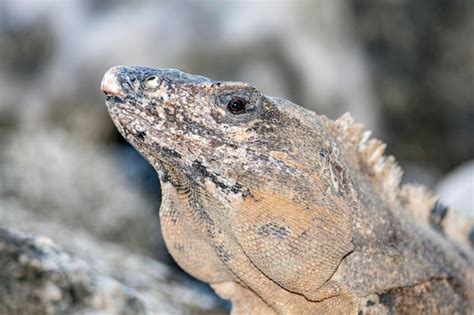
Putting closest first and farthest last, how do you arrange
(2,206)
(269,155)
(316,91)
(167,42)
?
1. (269,155)
2. (2,206)
3. (167,42)
4. (316,91)

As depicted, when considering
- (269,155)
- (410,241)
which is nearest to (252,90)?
(269,155)

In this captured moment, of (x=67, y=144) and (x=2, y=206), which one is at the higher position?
(x=67, y=144)

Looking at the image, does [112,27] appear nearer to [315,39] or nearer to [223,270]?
[315,39]

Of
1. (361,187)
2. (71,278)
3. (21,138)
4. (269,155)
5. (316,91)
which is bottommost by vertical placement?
(71,278)

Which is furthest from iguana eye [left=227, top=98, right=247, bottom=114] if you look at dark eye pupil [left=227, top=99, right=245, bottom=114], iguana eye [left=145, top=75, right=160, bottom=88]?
iguana eye [left=145, top=75, right=160, bottom=88]

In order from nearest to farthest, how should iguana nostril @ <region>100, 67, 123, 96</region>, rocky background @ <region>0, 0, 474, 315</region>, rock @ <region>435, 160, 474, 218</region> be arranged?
iguana nostril @ <region>100, 67, 123, 96</region>, rock @ <region>435, 160, 474, 218</region>, rocky background @ <region>0, 0, 474, 315</region>

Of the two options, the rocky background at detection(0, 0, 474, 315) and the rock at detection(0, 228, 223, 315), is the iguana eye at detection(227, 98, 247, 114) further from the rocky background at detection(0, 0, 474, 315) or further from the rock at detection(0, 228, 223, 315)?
the rocky background at detection(0, 0, 474, 315)

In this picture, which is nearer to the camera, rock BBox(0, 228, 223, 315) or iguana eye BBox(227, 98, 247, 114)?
iguana eye BBox(227, 98, 247, 114)

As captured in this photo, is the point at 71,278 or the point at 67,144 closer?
the point at 71,278
